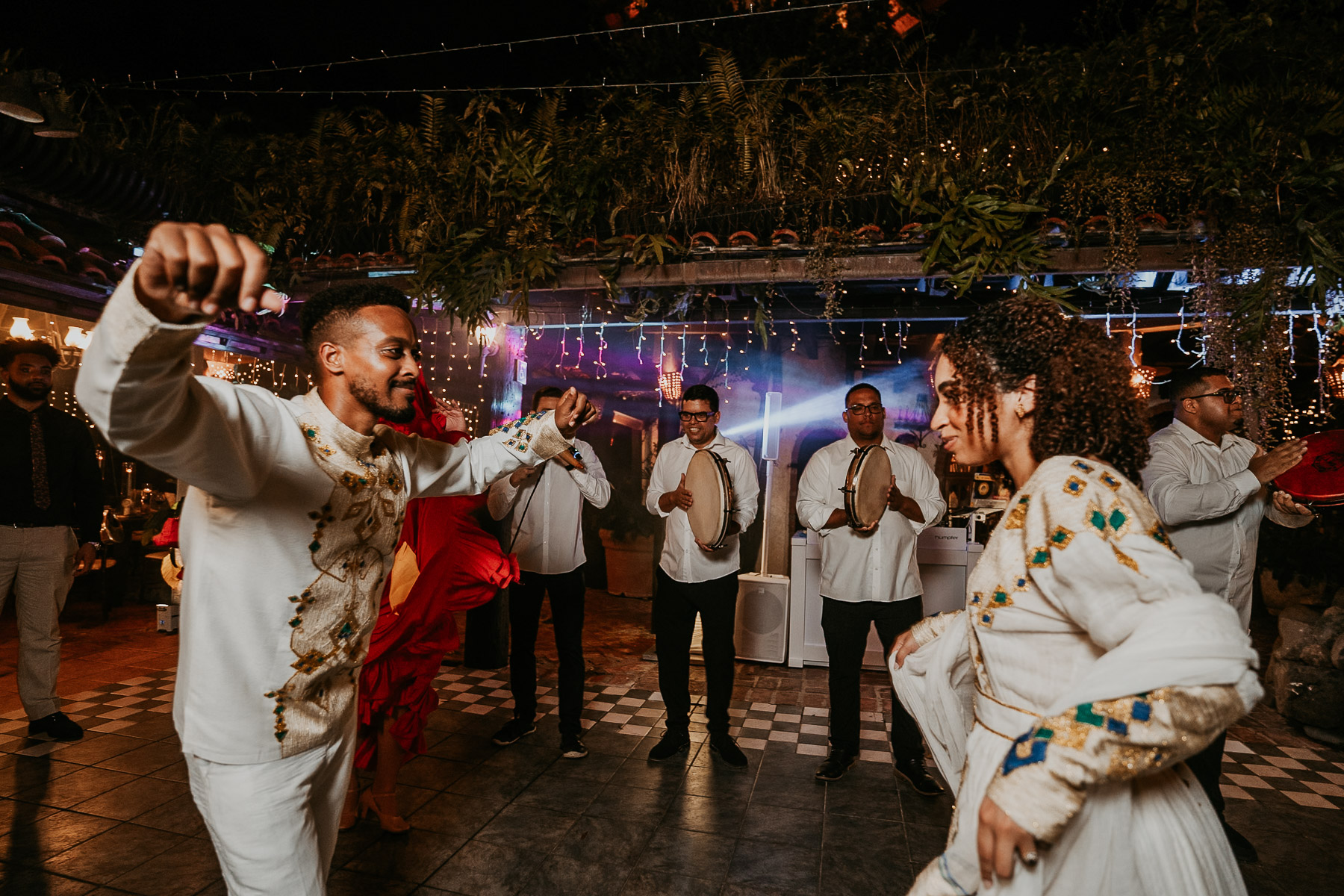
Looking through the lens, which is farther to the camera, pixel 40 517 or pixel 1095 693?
pixel 40 517

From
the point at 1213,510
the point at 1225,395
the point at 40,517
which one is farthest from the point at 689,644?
the point at 40,517

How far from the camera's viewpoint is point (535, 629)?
175 inches

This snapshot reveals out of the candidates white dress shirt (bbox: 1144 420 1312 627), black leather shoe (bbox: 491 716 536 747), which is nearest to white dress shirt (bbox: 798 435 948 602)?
white dress shirt (bbox: 1144 420 1312 627)

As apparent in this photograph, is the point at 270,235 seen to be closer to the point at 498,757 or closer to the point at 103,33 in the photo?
the point at 103,33

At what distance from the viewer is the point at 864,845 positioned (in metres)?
3.28

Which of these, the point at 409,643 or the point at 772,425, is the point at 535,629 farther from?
the point at 772,425

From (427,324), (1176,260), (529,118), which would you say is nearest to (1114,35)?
(1176,260)

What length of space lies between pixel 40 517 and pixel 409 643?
291 centimetres

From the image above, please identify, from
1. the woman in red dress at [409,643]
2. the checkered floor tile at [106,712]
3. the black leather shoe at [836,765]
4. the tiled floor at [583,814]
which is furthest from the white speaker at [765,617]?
the checkered floor tile at [106,712]

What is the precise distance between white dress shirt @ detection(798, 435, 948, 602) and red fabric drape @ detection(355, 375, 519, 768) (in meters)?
2.08

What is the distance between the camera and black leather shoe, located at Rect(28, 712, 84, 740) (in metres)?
4.23

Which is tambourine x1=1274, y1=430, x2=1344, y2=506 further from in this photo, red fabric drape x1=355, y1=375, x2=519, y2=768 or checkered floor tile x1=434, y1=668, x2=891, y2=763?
red fabric drape x1=355, y1=375, x2=519, y2=768

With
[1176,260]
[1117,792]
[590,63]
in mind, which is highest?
[590,63]

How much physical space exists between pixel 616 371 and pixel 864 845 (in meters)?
8.16
